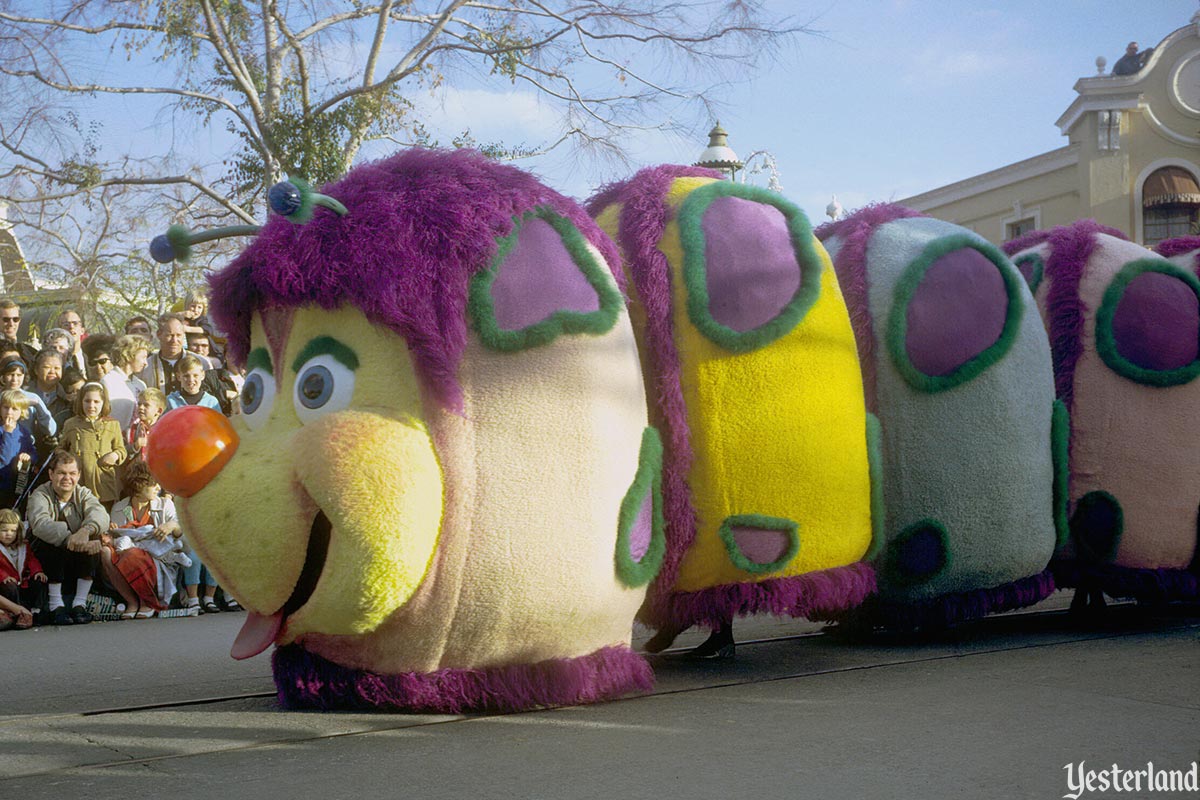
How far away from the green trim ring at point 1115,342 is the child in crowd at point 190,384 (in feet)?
17.4

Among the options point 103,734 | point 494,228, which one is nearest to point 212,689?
point 103,734

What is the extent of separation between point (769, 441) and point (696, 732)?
3.57 feet

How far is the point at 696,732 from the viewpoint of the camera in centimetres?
365

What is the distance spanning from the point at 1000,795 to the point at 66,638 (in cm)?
522

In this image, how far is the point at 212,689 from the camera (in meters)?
4.68

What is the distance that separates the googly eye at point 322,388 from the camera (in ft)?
12.6

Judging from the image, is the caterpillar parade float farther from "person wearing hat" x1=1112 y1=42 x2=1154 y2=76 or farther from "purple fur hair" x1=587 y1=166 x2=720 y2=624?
"person wearing hat" x1=1112 y1=42 x2=1154 y2=76

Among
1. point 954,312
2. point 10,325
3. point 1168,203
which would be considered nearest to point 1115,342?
point 954,312

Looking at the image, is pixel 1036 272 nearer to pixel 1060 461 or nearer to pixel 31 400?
pixel 1060 461

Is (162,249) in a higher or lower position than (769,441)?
higher

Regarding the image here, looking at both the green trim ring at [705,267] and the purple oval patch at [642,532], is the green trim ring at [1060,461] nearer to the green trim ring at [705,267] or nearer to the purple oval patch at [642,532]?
the green trim ring at [705,267]

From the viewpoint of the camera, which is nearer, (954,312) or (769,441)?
(769,441)

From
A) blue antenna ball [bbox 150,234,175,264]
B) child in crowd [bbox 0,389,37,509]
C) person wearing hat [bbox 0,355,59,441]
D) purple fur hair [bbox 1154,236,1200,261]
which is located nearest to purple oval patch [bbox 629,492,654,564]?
blue antenna ball [bbox 150,234,175,264]

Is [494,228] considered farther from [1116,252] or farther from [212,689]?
[1116,252]
